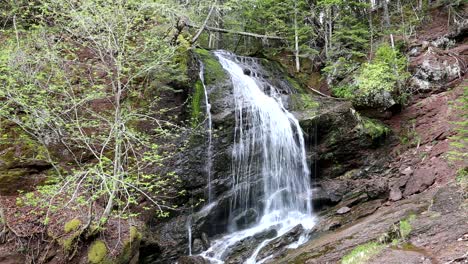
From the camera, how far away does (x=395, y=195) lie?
10617 mm

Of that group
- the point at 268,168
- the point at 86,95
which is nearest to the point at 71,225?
the point at 86,95

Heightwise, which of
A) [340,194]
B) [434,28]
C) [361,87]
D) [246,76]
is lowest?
[340,194]

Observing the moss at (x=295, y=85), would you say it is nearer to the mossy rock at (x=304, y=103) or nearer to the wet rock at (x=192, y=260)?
the mossy rock at (x=304, y=103)

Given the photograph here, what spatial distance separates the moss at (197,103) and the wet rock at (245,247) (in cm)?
438

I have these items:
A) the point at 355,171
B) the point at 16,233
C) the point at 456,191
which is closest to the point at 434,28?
the point at 355,171

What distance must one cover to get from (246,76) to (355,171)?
655 cm

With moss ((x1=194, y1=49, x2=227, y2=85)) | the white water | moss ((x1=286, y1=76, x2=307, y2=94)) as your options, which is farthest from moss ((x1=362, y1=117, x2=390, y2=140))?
moss ((x1=194, y1=49, x2=227, y2=85))

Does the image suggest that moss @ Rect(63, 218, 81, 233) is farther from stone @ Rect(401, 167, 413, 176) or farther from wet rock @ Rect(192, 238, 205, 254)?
stone @ Rect(401, 167, 413, 176)

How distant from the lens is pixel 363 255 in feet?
21.0

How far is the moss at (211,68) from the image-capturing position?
14356 millimetres

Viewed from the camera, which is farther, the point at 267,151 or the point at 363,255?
the point at 267,151

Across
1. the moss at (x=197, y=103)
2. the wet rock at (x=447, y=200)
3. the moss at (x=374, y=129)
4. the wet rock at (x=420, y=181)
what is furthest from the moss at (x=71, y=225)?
the moss at (x=374, y=129)

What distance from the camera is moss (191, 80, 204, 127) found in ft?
40.2

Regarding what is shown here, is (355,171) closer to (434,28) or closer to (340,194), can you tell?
(340,194)
